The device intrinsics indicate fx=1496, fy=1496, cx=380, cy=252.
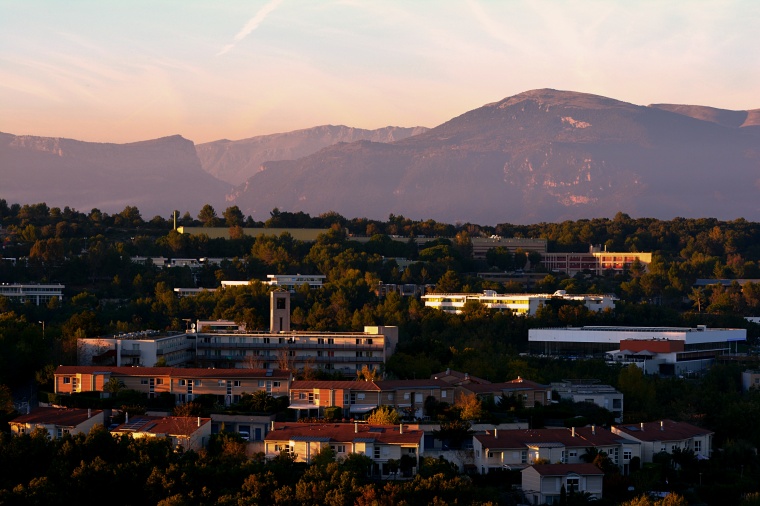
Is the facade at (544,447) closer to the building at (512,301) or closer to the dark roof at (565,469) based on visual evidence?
the dark roof at (565,469)

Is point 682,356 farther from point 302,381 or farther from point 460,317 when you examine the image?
point 302,381

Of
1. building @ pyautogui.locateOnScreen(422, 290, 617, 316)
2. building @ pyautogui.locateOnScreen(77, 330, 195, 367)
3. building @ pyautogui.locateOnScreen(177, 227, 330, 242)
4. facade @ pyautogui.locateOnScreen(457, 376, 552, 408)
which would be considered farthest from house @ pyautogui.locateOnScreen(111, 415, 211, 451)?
building @ pyautogui.locateOnScreen(177, 227, 330, 242)

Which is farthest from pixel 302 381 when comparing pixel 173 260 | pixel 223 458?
pixel 173 260

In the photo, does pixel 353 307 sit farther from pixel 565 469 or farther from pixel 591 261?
pixel 591 261

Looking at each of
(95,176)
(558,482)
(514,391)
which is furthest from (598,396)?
(95,176)

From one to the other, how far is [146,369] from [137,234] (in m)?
49.3

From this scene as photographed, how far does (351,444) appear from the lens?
113 feet

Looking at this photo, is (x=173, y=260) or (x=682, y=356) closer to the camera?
(x=682, y=356)

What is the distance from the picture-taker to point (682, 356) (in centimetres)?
5491

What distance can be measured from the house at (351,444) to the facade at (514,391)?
489 cm

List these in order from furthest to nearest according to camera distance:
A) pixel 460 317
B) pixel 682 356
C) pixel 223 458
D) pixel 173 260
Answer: pixel 173 260
pixel 460 317
pixel 682 356
pixel 223 458

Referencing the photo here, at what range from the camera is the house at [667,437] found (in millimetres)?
36406

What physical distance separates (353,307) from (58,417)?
30303mm

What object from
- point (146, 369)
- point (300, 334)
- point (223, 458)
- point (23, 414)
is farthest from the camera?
point (300, 334)
